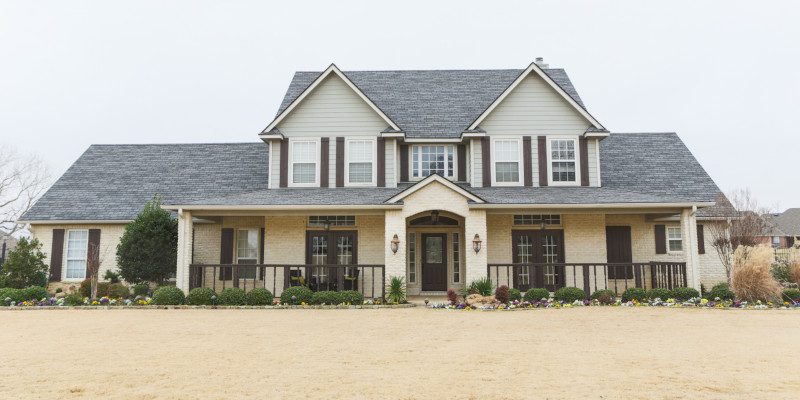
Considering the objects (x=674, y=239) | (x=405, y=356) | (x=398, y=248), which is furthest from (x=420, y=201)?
(x=674, y=239)

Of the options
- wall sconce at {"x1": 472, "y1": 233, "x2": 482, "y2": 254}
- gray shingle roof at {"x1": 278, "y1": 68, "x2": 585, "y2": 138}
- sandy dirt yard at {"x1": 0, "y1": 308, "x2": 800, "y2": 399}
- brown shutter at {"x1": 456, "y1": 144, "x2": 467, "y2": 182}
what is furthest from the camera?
gray shingle roof at {"x1": 278, "y1": 68, "x2": 585, "y2": 138}

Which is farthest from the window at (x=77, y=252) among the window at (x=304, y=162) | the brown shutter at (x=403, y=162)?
the brown shutter at (x=403, y=162)

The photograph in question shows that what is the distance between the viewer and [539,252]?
1800 cm

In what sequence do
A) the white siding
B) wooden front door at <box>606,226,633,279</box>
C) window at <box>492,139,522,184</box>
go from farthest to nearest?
1. the white siding
2. window at <box>492,139,522,184</box>
3. wooden front door at <box>606,226,633,279</box>

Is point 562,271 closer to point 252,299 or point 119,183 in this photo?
point 252,299

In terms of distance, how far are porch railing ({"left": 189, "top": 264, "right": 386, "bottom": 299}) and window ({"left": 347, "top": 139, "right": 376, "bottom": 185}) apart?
3.26 metres

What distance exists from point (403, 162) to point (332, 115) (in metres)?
3.11

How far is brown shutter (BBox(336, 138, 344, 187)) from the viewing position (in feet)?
61.2

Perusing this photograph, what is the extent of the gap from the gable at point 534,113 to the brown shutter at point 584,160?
15.3 inches

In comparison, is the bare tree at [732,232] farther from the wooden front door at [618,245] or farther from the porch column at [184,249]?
the porch column at [184,249]

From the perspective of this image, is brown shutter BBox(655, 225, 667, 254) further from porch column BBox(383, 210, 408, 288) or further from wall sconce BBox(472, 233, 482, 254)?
porch column BBox(383, 210, 408, 288)

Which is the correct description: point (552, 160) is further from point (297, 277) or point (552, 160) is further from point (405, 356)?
point (405, 356)

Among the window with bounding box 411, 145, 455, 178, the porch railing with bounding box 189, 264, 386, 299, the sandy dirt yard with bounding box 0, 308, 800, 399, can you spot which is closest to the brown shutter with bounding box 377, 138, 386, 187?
the window with bounding box 411, 145, 455, 178

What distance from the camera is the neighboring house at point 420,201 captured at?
16.8 m
